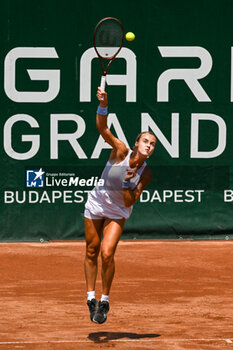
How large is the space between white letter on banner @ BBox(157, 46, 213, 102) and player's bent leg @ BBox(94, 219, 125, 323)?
4870mm

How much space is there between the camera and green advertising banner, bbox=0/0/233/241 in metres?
10.4

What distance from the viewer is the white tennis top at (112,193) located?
584 centimetres

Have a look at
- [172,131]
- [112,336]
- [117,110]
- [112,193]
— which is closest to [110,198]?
[112,193]

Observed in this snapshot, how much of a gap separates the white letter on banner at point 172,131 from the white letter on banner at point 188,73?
294 millimetres

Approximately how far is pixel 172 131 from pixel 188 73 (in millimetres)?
832

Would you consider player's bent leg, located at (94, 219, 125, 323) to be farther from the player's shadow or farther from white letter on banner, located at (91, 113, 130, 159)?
white letter on banner, located at (91, 113, 130, 159)

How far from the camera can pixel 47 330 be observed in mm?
6164

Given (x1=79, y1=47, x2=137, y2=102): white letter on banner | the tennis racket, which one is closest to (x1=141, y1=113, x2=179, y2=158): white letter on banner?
(x1=79, y1=47, x2=137, y2=102): white letter on banner

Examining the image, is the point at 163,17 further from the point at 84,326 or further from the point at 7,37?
the point at 84,326

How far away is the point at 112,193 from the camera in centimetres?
588

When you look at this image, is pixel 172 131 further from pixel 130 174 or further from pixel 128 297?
pixel 130 174

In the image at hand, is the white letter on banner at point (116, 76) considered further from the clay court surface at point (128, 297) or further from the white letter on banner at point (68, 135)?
the clay court surface at point (128, 297)

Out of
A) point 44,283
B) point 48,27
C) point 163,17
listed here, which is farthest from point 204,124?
point 44,283

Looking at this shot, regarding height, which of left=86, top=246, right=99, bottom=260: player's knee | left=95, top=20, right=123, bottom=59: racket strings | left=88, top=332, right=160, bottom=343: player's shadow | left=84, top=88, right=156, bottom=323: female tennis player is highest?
left=95, top=20, right=123, bottom=59: racket strings
